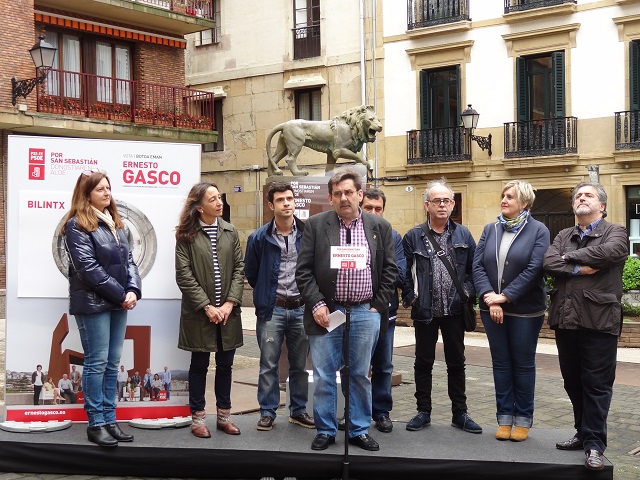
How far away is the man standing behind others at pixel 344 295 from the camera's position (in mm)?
5766

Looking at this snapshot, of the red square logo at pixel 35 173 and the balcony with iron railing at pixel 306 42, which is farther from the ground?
the balcony with iron railing at pixel 306 42

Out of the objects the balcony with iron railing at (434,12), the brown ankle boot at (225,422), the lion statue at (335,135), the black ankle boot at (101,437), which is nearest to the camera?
the black ankle boot at (101,437)

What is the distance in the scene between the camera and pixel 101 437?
19.4ft

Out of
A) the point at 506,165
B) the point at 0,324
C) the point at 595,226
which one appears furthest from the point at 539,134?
the point at 595,226

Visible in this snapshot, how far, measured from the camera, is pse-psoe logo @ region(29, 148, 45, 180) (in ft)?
20.8

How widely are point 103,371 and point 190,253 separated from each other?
41.3 inches

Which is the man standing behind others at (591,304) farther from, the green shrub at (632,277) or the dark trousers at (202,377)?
the green shrub at (632,277)

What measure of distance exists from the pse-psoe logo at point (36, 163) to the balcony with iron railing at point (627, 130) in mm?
17885

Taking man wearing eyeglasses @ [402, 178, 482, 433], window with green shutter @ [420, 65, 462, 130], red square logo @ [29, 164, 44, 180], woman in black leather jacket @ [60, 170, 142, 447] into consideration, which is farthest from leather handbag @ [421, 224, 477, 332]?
window with green shutter @ [420, 65, 462, 130]

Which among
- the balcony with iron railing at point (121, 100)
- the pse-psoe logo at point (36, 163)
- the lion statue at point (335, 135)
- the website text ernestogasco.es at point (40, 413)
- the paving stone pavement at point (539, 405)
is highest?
the balcony with iron railing at point (121, 100)

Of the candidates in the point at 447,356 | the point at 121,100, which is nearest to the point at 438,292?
the point at 447,356

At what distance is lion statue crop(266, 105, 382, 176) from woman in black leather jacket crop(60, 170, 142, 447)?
180 inches

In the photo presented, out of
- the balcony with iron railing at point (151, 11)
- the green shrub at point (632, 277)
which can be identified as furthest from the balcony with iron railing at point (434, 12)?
the green shrub at point (632, 277)

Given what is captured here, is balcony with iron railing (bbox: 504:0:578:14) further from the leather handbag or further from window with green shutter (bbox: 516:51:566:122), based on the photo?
the leather handbag
